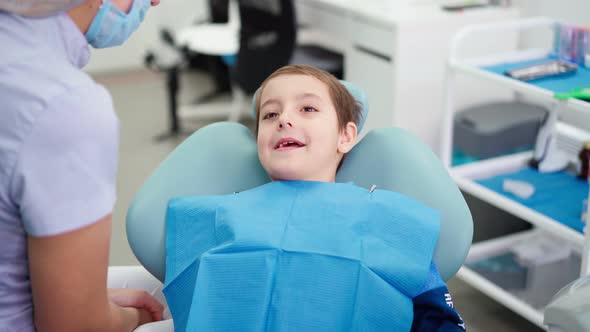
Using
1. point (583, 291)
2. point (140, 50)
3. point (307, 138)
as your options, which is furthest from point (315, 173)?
point (140, 50)

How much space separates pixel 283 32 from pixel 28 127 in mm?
2309

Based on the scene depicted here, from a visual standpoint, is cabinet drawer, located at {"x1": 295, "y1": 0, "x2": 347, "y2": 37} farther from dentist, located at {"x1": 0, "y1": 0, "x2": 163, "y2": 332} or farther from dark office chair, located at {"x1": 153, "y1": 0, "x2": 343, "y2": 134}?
dentist, located at {"x1": 0, "y1": 0, "x2": 163, "y2": 332}

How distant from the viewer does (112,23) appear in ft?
3.53

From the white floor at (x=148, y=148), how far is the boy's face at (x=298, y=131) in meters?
1.02

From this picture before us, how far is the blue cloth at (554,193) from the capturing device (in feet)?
6.68

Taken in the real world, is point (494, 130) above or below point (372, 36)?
below

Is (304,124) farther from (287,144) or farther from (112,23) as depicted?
(112,23)

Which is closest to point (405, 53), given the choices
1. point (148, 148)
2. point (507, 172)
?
point (507, 172)

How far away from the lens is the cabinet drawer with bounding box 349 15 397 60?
8.96ft

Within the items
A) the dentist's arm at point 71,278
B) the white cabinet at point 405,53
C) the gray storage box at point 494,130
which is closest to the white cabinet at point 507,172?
the gray storage box at point 494,130

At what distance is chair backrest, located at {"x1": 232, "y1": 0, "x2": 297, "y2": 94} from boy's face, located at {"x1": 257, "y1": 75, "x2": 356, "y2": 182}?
64.1 inches

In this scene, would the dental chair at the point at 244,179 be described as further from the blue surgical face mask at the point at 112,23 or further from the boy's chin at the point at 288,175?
the blue surgical face mask at the point at 112,23

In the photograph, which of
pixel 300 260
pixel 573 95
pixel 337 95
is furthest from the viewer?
pixel 573 95

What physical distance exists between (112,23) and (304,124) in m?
0.47
